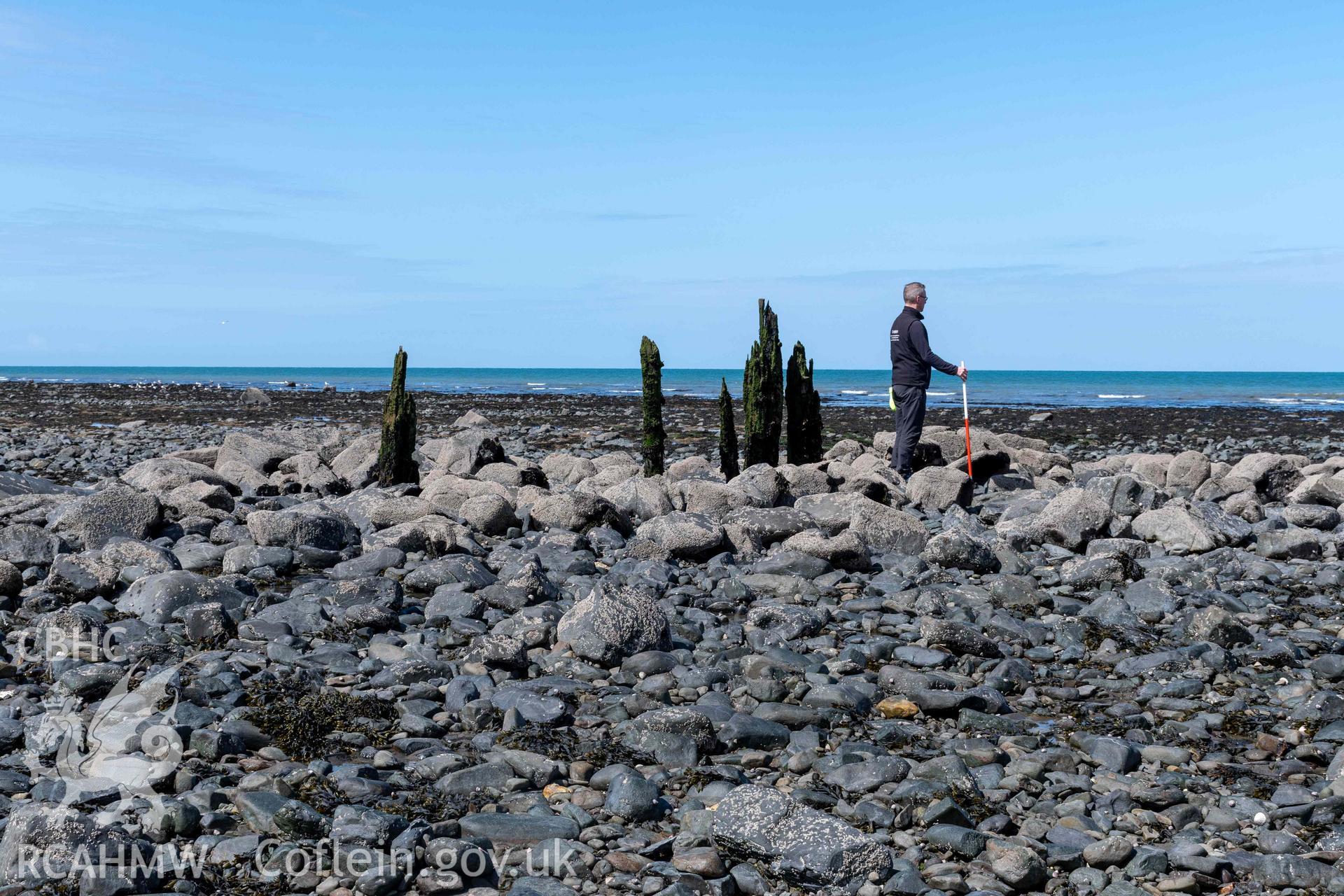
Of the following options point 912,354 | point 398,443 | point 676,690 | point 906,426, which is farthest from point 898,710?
point 398,443

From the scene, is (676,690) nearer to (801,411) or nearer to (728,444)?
(728,444)

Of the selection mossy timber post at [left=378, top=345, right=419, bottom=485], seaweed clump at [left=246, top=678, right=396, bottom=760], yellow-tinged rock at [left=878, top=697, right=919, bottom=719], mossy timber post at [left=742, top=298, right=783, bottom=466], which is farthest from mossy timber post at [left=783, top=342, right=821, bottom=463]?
seaweed clump at [left=246, top=678, right=396, bottom=760]

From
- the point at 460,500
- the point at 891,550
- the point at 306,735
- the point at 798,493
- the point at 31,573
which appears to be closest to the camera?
the point at 306,735

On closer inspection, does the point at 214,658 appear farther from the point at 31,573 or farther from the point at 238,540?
the point at 238,540

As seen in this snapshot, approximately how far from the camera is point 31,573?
8914mm

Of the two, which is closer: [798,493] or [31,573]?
[31,573]

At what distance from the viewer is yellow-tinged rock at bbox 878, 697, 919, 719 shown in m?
6.10

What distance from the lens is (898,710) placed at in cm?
613

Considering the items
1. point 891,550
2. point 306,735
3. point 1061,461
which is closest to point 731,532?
point 891,550

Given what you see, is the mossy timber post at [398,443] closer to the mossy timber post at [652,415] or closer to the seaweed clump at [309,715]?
the mossy timber post at [652,415]

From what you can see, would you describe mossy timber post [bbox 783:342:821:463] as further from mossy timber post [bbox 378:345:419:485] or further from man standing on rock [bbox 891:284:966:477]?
mossy timber post [bbox 378:345:419:485]

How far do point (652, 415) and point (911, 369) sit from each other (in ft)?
12.2

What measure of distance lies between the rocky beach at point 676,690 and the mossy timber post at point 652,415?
174 centimetres

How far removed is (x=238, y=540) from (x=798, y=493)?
21.9 ft
